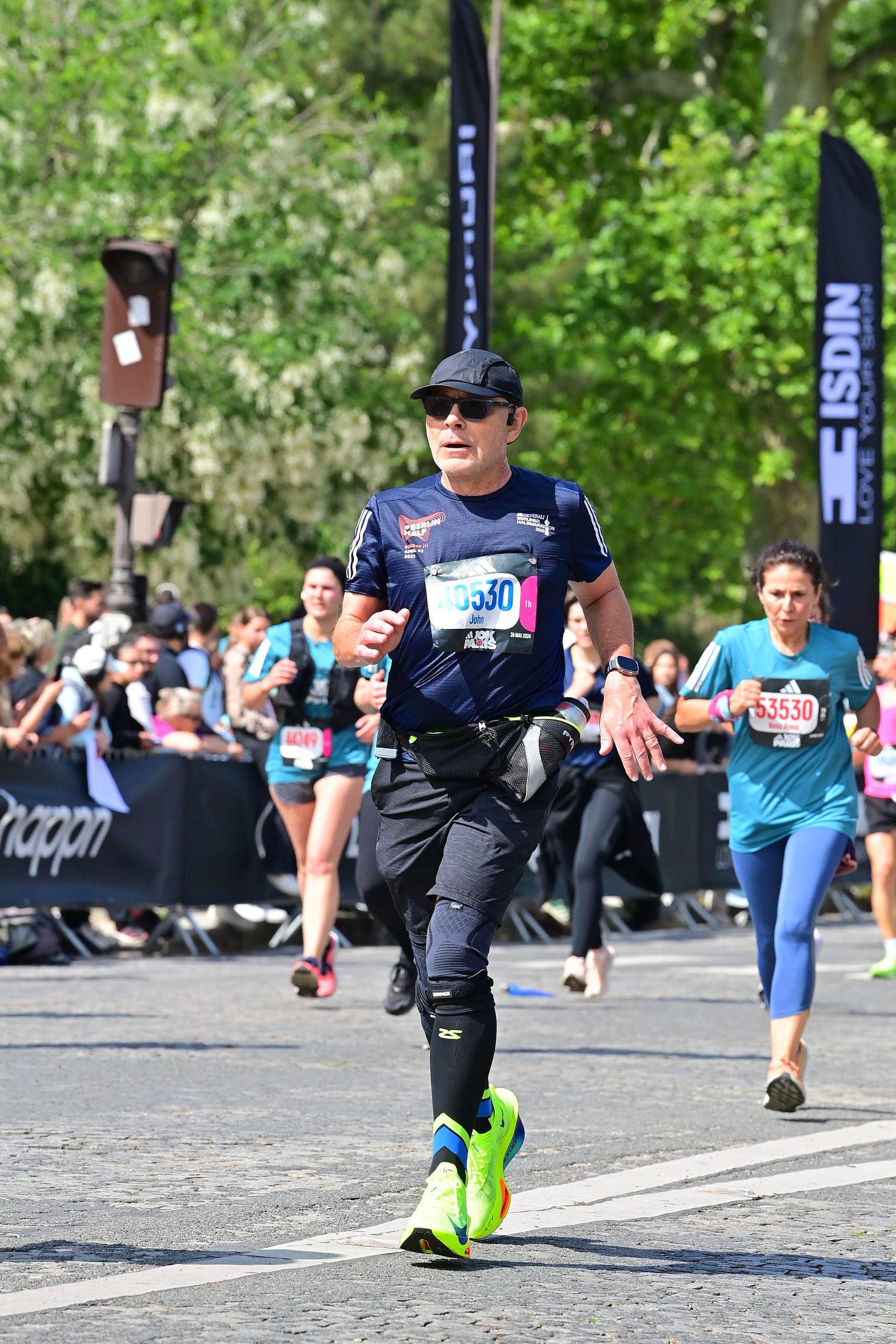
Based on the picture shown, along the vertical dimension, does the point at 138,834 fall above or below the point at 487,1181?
above

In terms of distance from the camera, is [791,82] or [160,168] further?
[791,82]

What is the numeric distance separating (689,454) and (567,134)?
19.8 feet

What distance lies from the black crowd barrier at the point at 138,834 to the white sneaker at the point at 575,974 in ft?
10.5

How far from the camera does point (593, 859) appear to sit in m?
12.3

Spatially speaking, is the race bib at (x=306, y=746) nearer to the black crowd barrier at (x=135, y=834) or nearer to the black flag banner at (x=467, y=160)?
the black crowd barrier at (x=135, y=834)

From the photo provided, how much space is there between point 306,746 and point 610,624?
559cm

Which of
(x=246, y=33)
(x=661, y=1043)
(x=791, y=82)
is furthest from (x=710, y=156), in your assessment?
(x=661, y=1043)

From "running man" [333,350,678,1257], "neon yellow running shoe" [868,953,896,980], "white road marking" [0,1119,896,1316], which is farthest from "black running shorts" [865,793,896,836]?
"running man" [333,350,678,1257]

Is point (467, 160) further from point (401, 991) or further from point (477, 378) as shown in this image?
point (477, 378)

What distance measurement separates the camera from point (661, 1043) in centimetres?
1029

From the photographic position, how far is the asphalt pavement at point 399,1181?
4.74 metres

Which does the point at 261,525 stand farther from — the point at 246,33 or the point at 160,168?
the point at 246,33

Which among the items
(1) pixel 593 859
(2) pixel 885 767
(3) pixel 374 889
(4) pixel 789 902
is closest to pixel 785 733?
(4) pixel 789 902

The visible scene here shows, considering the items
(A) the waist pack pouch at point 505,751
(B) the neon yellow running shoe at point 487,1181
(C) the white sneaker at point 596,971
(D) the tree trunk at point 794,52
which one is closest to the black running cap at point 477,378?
(A) the waist pack pouch at point 505,751
